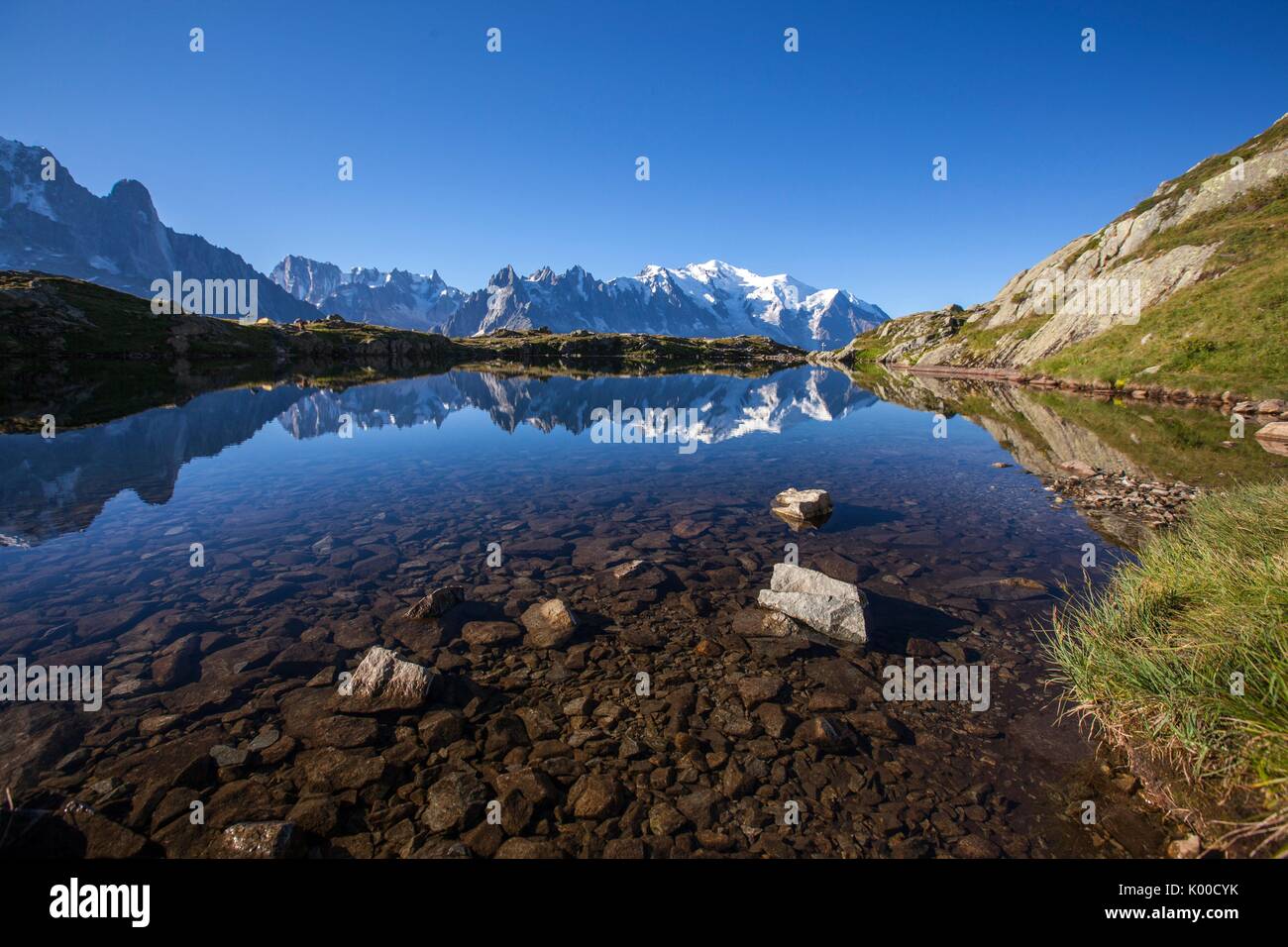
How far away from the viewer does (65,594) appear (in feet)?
44.5

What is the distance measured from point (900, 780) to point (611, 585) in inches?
340

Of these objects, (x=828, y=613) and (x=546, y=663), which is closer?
(x=546, y=663)

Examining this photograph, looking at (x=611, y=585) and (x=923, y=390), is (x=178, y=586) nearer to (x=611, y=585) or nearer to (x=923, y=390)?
(x=611, y=585)

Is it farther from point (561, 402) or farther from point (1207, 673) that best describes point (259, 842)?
point (561, 402)

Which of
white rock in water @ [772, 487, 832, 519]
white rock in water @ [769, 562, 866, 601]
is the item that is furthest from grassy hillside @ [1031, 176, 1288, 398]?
white rock in water @ [769, 562, 866, 601]

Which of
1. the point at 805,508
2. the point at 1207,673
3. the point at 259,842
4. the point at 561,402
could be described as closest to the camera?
the point at 259,842

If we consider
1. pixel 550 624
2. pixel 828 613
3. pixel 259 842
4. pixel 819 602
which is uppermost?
pixel 819 602

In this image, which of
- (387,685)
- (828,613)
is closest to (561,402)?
(828,613)

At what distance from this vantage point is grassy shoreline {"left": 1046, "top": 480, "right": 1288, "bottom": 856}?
19.6ft

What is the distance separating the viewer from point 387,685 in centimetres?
956

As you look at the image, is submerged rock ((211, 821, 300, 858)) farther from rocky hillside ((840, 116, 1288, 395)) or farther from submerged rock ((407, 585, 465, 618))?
rocky hillside ((840, 116, 1288, 395))

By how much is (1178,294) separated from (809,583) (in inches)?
3226
